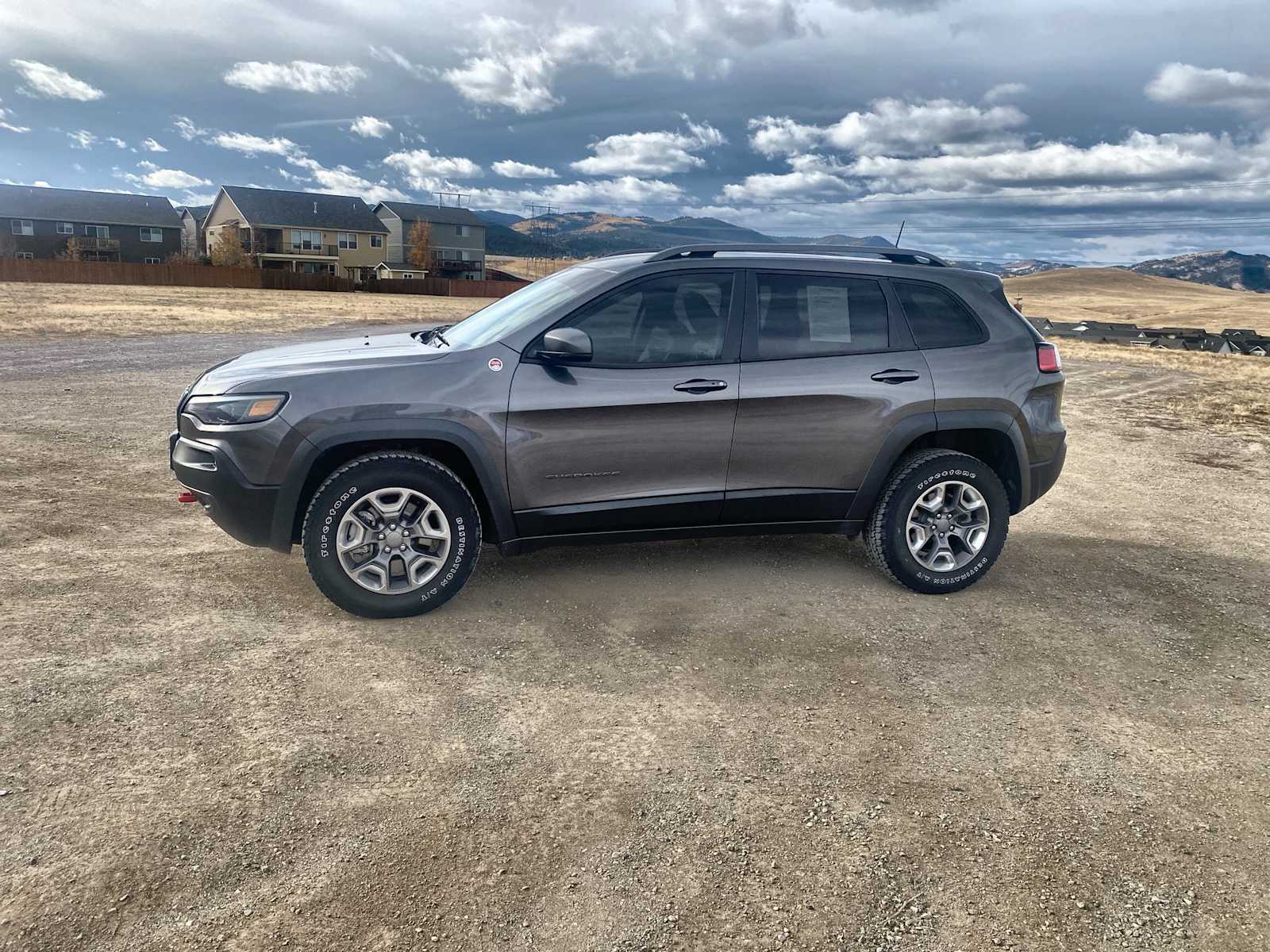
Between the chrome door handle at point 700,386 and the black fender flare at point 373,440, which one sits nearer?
the black fender flare at point 373,440

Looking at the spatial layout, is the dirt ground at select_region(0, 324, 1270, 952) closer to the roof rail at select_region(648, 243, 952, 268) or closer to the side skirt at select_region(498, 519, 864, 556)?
the side skirt at select_region(498, 519, 864, 556)

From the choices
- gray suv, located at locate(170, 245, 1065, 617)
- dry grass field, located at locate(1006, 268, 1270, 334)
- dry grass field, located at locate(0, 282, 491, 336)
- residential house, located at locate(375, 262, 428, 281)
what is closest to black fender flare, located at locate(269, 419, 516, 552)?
gray suv, located at locate(170, 245, 1065, 617)

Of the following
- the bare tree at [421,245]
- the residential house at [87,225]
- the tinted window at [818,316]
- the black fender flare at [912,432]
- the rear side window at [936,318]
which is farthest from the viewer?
the bare tree at [421,245]

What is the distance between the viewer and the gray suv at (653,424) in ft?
14.0

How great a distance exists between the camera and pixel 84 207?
6962 cm

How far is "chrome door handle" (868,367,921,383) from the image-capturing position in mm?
4848

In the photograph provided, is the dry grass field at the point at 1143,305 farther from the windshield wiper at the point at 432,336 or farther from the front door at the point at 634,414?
the front door at the point at 634,414

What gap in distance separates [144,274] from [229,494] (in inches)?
2143

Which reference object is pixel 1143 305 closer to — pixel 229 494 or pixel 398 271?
pixel 398 271

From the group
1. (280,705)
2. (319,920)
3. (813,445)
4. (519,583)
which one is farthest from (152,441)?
(319,920)

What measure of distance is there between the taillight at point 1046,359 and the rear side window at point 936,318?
38cm

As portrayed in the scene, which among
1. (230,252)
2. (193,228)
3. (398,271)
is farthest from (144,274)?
(193,228)

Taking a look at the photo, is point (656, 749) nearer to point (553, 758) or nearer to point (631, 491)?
point (553, 758)

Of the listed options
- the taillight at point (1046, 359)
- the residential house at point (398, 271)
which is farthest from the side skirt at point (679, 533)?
the residential house at point (398, 271)
